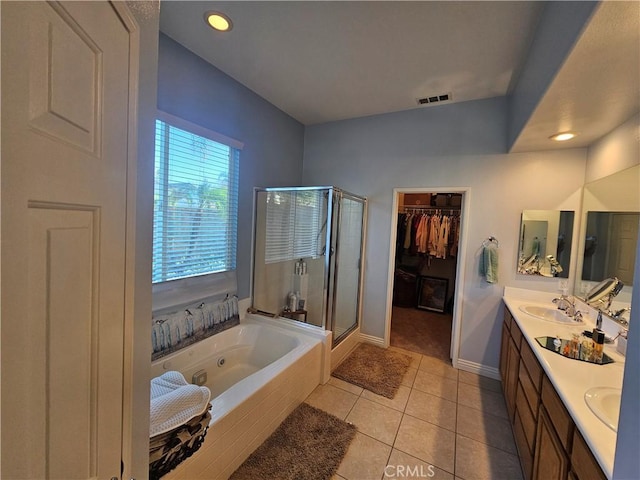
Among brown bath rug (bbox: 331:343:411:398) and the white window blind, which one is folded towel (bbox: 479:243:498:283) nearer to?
brown bath rug (bbox: 331:343:411:398)

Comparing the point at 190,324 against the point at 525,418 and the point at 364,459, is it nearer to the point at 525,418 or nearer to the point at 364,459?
the point at 364,459

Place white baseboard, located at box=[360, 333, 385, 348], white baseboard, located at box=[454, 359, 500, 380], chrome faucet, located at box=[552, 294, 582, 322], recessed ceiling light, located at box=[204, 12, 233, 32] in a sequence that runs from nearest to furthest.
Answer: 1. recessed ceiling light, located at box=[204, 12, 233, 32]
2. chrome faucet, located at box=[552, 294, 582, 322]
3. white baseboard, located at box=[454, 359, 500, 380]
4. white baseboard, located at box=[360, 333, 385, 348]

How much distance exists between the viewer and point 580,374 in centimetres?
131

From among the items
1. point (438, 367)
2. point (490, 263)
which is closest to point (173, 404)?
point (438, 367)

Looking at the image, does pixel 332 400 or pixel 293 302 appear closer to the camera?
pixel 332 400

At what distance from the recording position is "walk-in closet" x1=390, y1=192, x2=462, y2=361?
14.2ft

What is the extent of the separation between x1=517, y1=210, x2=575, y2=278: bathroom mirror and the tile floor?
4.09ft

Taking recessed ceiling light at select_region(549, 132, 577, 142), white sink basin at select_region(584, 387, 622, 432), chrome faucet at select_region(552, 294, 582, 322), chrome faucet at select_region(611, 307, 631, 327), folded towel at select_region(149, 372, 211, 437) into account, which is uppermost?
recessed ceiling light at select_region(549, 132, 577, 142)

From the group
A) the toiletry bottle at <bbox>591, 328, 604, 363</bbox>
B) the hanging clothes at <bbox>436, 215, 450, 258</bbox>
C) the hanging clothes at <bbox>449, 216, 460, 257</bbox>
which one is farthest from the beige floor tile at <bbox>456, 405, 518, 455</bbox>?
the hanging clothes at <bbox>449, 216, 460, 257</bbox>

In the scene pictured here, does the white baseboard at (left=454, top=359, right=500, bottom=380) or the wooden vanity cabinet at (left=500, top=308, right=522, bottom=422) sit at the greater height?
the wooden vanity cabinet at (left=500, top=308, right=522, bottom=422)

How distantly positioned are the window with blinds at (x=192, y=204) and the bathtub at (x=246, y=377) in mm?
682

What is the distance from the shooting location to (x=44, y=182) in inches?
16.9

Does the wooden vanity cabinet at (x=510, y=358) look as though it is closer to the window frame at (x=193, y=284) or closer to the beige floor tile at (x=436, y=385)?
the beige floor tile at (x=436, y=385)

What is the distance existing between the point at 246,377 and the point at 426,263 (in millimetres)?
3853
